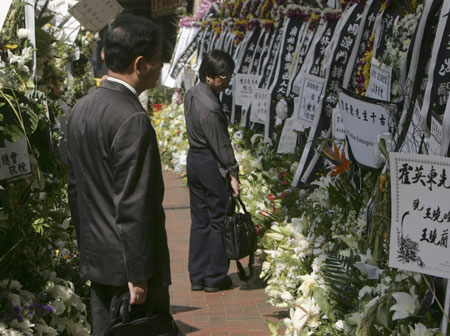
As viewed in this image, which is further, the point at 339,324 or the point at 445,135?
the point at 339,324

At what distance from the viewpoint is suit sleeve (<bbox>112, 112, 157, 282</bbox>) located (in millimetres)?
3172

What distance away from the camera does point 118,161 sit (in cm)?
319

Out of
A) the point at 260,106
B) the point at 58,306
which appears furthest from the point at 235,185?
the point at 58,306

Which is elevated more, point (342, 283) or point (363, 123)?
point (363, 123)

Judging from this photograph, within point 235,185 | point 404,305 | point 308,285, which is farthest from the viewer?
point 235,185

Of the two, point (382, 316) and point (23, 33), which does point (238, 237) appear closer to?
point (23, 33)

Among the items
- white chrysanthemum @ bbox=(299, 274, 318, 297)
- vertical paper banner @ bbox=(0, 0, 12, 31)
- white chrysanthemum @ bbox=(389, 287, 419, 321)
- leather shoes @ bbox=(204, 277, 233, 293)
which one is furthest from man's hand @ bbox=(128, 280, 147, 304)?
leather shoes @ bbox=(204, 277, 233, 293)

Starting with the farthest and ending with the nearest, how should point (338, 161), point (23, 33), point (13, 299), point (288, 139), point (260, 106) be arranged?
point (260, 106), point (288, 139), point (338, 161), point (23, 33), point (13, 299)

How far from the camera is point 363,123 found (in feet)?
14.8

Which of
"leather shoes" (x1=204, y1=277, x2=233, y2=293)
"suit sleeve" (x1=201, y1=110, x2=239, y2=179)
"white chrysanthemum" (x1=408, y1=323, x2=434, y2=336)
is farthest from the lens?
"leather shoes" (x1=204, y1=277, x2=233, y2=293)

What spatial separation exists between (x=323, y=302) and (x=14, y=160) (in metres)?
2.00

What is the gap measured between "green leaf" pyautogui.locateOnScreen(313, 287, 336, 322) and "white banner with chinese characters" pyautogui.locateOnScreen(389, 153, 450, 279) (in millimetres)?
1246

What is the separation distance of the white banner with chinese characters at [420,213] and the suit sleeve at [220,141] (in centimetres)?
315

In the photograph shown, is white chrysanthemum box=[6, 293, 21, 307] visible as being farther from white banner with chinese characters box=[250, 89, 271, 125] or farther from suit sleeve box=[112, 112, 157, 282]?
white banner with chinese characters box=[250, 89, 271, 125]
